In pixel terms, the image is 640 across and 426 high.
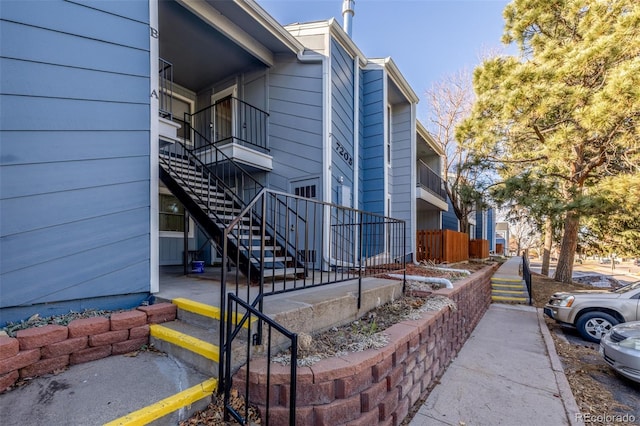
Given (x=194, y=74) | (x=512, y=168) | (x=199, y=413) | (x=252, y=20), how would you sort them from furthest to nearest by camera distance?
Answer: 1. (x=512, y=168)
2. (x=194, y=74)
3. (x=252, y=20)
4. (x=199, y=413)

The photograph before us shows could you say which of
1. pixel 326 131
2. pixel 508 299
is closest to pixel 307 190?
pixel 326 131

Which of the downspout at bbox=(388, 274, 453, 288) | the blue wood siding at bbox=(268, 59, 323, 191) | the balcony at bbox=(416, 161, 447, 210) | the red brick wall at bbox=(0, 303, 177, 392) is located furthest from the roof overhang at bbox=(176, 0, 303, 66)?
the balcony at bbox=(416, 161, 447, 210)

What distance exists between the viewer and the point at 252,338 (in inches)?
89.2

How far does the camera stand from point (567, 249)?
31.6 feet

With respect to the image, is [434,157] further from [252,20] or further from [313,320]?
[313,320]

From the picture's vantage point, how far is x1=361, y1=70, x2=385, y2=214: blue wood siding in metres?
7.87

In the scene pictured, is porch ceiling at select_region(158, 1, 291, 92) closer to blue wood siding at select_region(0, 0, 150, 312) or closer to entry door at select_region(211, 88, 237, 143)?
entry door at select_region(211, 88, 237, 143)

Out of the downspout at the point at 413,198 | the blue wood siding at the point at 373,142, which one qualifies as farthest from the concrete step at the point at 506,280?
the blue wood siding at the point at 373,142

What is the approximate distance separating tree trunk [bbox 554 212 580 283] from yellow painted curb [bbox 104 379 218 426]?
11046 millimetres

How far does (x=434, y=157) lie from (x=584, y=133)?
887cm

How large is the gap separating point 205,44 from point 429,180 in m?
10.3

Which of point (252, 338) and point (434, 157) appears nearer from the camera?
point (252, 338)

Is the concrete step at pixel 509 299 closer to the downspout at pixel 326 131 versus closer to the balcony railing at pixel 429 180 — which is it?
the balcony railing at pixel 429 180

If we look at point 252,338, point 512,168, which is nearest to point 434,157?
point 512,168
